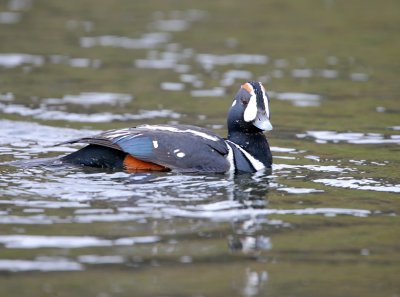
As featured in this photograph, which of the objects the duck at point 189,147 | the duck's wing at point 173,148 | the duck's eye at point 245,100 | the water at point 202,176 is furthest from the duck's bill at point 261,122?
the water at point 202,176

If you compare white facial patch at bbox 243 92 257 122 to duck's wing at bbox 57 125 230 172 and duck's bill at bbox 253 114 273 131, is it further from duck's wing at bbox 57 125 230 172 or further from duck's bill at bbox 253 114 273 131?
duck's wing at bbox 57 125 230 172

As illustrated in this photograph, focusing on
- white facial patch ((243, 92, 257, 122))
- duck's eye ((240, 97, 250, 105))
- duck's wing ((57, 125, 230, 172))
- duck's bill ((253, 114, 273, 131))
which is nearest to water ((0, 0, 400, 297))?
duck's wing ((57, 125, 230, 172))

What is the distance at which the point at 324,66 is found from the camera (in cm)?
1828

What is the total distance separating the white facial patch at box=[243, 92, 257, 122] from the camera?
10547 mm

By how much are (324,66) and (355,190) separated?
873 centimetres

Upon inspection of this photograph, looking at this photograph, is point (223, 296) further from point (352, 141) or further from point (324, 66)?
point (324, 66)

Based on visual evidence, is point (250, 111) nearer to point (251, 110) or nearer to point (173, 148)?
point (251, 110)

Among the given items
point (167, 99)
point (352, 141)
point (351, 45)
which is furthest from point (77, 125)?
point (351, 45)

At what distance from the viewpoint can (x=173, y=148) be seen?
10.1 m

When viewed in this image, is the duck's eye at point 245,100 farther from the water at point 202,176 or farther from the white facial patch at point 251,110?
the water at point 202,176

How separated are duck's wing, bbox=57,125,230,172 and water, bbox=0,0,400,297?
0.62 feet

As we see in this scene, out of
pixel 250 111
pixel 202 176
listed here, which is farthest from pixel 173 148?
pixel 250 111

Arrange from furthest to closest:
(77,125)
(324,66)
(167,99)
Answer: (324,66) → (167,99) → (77,125)

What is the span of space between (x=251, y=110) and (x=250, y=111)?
2 cm
